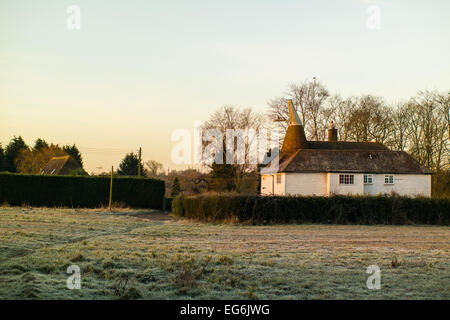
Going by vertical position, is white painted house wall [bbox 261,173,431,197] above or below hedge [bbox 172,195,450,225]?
above

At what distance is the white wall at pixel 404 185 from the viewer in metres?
35.6

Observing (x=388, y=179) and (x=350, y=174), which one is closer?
(x=350, y=174)

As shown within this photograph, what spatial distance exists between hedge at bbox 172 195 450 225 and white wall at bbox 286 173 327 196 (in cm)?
1092

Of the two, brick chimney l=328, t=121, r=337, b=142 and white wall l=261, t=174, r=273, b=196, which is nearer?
white wall l=261, t=174, r=273, b=196

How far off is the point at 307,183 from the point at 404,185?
8457 mm

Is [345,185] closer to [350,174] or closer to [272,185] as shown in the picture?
[350,174]

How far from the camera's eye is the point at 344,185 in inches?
1389

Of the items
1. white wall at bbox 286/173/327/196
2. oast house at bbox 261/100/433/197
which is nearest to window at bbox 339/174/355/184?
oast house at bbox 261/100/433/197

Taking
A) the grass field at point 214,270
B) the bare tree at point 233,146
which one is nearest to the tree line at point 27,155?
the bare tree at point 233,146

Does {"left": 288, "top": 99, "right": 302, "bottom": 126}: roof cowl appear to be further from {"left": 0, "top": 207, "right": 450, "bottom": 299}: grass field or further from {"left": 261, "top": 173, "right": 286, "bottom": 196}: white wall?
{"left": 0, "top": 207, "right": 450, "bottom": 299}: grass field

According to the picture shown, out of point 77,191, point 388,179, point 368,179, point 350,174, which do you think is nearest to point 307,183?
point 350,174

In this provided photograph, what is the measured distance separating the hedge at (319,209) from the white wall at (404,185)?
10.3m

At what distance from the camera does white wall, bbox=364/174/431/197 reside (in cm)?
3556
